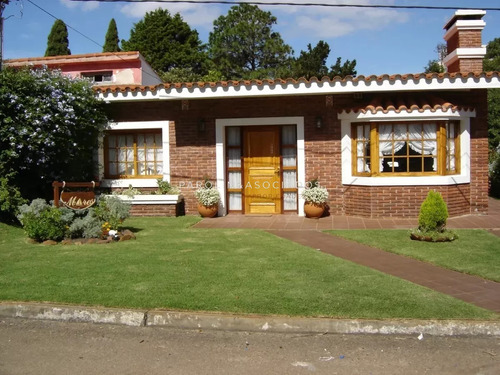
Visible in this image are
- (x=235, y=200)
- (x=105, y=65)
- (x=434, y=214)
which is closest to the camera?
(x=434, y=214)

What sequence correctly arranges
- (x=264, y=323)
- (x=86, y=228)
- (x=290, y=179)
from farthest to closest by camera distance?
(x=290, y=179) < (x=86, y=228) < (x=264, y=323)

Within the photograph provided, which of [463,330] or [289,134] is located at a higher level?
[289,134]

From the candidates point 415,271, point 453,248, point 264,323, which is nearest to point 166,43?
point 453,248

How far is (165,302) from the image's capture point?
18.4 ft

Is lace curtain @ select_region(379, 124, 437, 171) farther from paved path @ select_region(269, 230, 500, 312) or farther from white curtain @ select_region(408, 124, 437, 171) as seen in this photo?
paved path @ select_region(269, 230, 500, 312)

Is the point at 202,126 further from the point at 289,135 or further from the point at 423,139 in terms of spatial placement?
the point at 423,139

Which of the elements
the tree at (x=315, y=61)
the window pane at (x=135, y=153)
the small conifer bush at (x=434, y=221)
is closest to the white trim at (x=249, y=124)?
the window pane at (x=135, y=153)

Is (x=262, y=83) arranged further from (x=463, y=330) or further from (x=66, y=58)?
(x=66, y=58)

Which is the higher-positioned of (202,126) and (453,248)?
(202,126)

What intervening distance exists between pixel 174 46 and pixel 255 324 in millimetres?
41816

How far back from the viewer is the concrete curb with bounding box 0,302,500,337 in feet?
16.3

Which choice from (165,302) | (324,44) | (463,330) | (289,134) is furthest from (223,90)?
(324,44)

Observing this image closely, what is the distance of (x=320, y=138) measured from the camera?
1231cm

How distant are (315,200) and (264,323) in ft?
22.7
